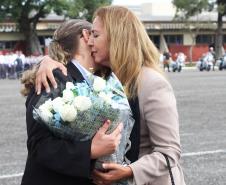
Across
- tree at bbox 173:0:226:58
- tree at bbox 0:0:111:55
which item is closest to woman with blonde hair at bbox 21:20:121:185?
tree at bbox 0:0:111:55

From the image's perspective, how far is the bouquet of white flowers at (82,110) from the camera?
8.73 feet

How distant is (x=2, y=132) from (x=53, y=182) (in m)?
9.43

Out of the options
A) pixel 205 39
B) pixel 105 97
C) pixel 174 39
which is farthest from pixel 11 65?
pixel 205 39

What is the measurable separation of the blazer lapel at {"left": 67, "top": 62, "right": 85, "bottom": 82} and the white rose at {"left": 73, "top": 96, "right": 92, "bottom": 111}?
1.15 feet

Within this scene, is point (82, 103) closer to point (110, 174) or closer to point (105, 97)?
point (105, 97)

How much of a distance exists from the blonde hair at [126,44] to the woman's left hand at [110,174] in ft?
1.16

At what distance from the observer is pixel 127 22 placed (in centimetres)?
298

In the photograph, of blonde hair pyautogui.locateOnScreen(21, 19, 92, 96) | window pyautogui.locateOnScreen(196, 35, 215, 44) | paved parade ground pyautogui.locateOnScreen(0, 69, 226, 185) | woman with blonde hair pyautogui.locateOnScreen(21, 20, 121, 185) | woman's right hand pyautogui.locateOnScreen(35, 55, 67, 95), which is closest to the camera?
woman with blonde hair pyautogui.locateOnScreen(21, 20, 121, 185)

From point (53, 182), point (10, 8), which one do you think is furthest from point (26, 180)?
point (10, 8)

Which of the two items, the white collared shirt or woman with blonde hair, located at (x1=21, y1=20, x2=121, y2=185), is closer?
woman with blonde hair, located at (x1=21, y1=20, x2=121, y2=185)

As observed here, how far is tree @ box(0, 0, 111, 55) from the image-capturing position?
54.8 m

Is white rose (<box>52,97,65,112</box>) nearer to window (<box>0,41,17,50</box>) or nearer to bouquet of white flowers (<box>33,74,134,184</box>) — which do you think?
bouquet of white flowers (<box>33,74,134,184</box>)

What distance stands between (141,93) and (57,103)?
474 millimetres

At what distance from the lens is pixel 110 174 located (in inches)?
111
